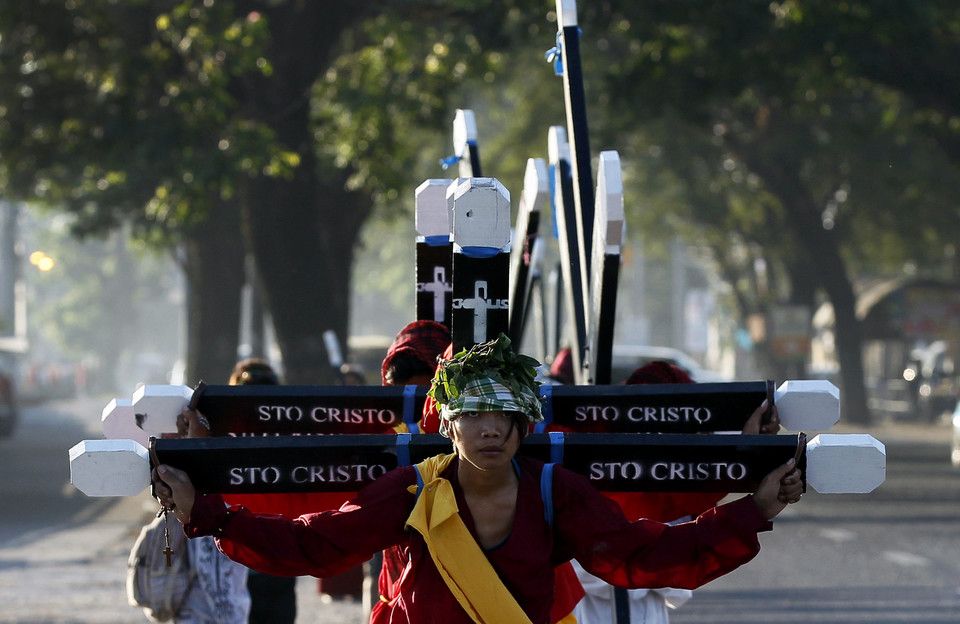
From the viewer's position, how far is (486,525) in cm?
386

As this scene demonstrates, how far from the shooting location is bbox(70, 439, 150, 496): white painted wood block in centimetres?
360

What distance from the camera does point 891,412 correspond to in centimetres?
4088

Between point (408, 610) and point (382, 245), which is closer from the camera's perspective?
point (408, 610)

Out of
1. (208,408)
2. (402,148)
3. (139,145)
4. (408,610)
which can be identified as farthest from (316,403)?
(402,148)

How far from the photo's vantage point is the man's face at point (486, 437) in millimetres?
3752

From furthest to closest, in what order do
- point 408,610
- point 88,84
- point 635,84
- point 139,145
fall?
point 635,84 → point 88,84 → point 139,145 → point 408,610

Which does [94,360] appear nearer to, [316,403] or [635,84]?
[635,84]

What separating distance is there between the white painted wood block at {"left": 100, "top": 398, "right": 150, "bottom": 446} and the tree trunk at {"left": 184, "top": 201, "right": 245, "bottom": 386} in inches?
770

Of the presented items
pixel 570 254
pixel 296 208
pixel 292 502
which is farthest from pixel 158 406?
pixel 296 208

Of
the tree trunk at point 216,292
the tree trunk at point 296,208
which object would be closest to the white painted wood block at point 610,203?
the tree trunk at point 296,208

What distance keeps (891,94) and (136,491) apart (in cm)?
2494

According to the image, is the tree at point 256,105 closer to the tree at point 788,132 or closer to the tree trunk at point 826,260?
the tree at point 788,132

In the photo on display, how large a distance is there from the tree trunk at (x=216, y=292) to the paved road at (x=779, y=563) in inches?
106

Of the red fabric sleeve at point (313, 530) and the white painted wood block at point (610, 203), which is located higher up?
the white painted wood block at point (610, 203)
